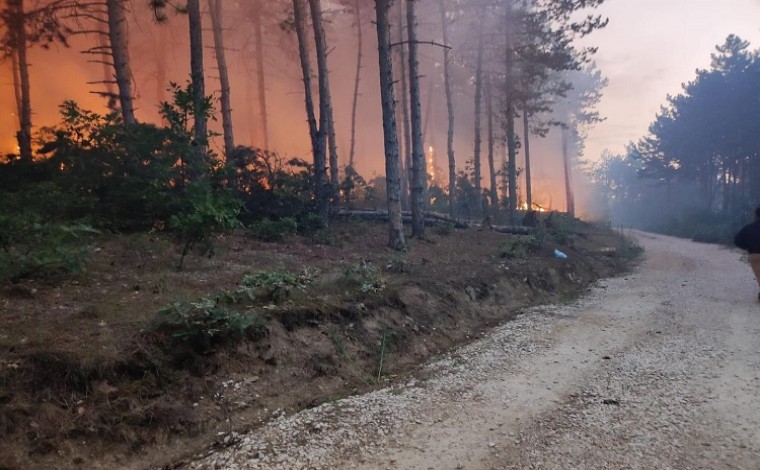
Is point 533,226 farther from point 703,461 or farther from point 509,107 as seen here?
point 703,461

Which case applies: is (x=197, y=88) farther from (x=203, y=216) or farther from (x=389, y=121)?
(x=389, y=121)

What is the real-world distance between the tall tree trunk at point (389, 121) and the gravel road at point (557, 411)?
5.51 m

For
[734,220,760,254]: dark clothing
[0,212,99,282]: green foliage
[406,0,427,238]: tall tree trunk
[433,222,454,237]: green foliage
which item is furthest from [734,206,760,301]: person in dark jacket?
[0,212,99,282]: green foliage

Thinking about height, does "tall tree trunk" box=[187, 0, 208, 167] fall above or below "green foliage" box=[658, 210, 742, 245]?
above

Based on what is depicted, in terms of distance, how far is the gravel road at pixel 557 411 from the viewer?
3.87 meters

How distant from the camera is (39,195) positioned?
8.56m

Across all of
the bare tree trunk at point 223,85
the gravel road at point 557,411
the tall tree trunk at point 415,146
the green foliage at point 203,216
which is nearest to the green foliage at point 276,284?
the green foliage at point 203,216

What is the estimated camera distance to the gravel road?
12.7 feet

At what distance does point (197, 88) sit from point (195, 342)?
7.74m

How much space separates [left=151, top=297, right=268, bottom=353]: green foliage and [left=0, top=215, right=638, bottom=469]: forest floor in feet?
0.09

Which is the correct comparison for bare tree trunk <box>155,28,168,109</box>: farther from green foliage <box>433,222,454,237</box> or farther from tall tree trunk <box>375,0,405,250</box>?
green foliage <box>433,222,454,237</box>

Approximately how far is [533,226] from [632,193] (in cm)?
7898

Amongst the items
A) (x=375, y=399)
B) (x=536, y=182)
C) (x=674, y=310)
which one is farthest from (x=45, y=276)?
(x=536, y=182)

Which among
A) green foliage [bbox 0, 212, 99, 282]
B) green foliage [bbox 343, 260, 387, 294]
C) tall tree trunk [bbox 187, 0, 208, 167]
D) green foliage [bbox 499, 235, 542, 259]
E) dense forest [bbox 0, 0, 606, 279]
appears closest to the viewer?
green foliage [bbox 0, 212, 99, 282]
